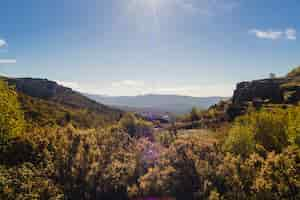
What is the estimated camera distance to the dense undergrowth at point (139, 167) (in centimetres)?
2008

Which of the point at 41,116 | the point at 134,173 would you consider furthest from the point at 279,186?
the point at 41,116

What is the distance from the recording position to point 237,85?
130m

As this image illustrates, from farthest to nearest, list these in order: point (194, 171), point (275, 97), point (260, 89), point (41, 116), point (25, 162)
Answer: point (260, 89) < point (275, 97) < point (41, 116) < point (25, 162) < point (194, 171)

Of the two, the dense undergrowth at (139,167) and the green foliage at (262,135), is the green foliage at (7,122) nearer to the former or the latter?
the dense undergrowth at (139,167)

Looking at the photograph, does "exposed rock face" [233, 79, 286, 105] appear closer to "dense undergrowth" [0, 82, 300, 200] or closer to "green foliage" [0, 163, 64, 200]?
"dense undergrowth" [0, 82, 300, 200]

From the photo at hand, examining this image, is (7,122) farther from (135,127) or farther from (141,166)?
(135,127)

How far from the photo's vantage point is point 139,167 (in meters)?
26.0

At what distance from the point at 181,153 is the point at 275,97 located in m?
85.6

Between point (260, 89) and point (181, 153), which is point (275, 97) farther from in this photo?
point (181, 153)

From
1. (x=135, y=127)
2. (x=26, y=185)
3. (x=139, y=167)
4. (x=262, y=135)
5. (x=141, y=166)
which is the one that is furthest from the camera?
(x=135, y=127)

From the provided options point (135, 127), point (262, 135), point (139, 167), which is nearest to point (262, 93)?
point (135, 127)

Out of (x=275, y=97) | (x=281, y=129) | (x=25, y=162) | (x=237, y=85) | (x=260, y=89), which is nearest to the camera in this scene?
(x=25, y=162)

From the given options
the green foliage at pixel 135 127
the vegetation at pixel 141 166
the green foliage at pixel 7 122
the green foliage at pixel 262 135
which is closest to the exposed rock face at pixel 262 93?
the green foliage at pixel 135 127

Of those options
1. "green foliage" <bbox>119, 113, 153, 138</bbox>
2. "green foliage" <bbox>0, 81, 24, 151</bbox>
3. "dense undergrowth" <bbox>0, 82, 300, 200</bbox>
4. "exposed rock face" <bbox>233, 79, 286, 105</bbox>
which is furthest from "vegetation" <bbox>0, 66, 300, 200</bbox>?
"exposed rock face" <bbox>233, 79, 286, 105</bbox>
